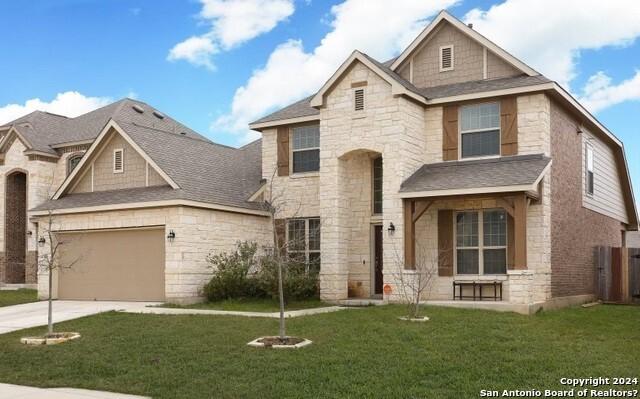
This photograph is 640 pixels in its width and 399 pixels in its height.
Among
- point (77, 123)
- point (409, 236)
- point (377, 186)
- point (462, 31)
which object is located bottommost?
point (409, 236)

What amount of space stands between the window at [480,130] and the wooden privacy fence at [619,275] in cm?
678

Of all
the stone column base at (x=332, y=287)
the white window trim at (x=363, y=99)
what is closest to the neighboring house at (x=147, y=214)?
the stone column base at (x=332, y=287)

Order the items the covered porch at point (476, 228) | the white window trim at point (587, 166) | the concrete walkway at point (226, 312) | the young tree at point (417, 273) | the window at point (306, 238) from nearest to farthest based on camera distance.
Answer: the concrete walkway at point (226, 312) → the covered porch at point (476, 228) → the young tree at point (417, 273) → the window at point (306, 238) → the white window trim at point (587, 166)

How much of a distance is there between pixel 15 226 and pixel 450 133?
66.9 ft

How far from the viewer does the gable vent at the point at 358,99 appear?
20.3 metres

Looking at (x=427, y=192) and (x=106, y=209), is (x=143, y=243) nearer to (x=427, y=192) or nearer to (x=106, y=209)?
(x=106, y=209)

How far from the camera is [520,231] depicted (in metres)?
17.4

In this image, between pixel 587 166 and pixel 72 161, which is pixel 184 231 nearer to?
Result: pixel 72 161

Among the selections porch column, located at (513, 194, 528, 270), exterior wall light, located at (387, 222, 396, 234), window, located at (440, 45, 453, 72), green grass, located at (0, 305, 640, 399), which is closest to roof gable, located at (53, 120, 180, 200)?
exterior wall light, located at (387, 222, 396, 234)

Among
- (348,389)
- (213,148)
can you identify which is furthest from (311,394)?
(213,148)

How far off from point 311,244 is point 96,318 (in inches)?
302

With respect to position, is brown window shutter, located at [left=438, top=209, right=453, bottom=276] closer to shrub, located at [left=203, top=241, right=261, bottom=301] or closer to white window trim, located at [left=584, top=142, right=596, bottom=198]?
shrub, located at [left=203, top=241, right=261, bottom=301]

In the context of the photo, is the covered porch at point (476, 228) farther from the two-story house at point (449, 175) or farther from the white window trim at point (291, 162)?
the white window trim at point (291, 162)

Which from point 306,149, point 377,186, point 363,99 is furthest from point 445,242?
point 306,149
